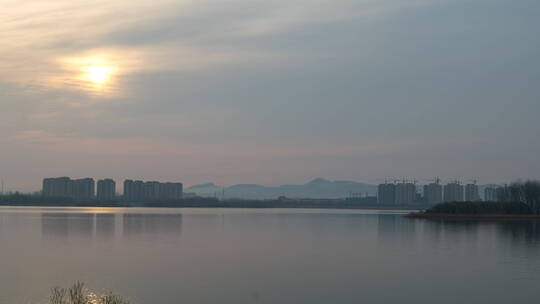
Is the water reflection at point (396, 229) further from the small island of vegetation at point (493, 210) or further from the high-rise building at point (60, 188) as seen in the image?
the high-rise building at point (60, 188)

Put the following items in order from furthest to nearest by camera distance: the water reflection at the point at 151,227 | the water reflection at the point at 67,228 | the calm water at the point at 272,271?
the water reflection at the point at 151,227
the water reflection at the point at 67,228
the calm water at the point at 272,271

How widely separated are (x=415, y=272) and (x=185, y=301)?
32.1 ft

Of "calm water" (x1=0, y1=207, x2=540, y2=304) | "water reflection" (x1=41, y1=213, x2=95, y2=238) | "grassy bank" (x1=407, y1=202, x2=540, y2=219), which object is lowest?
"calm water" (x1=0, y1=207, x2=540, y2=304)

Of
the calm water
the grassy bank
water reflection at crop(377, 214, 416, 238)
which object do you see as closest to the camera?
the calm water

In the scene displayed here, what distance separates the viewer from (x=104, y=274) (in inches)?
835

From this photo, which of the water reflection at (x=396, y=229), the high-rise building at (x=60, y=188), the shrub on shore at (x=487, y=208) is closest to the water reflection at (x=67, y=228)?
the water reflection at (x=396, y=229)

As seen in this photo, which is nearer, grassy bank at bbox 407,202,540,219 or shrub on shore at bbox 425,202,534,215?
grassy bank at bbox 407,202,540,219

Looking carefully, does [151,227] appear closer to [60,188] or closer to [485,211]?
[485,211]

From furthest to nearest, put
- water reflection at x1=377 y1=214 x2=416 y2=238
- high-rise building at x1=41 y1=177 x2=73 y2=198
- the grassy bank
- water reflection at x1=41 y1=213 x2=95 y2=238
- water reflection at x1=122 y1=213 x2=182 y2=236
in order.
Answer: high-rise building at x1=41 y1=177 x2=73 y2=198 < the grassy bank < water reflection at x1=377 y1=214 x2=416 y2=238 < water reflection at x1=122 y1=213 x2=182 y2=236 < water reflection at x1=41 y1=213 x2=95 y2=238

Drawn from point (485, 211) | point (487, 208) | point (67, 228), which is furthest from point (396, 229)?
point (487, 208)

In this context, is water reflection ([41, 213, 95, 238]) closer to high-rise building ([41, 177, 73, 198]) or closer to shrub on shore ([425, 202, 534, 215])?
shrub on shore ([425, 202, 534, 215])

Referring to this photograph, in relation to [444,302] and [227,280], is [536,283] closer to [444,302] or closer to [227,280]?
[444,302]

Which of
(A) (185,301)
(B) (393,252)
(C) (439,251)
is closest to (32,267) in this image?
(A) (185,301)

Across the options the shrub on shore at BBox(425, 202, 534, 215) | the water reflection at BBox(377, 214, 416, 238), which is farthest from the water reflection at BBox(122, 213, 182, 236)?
the shrub on shore at BBox(425, 202, 534, 215)
